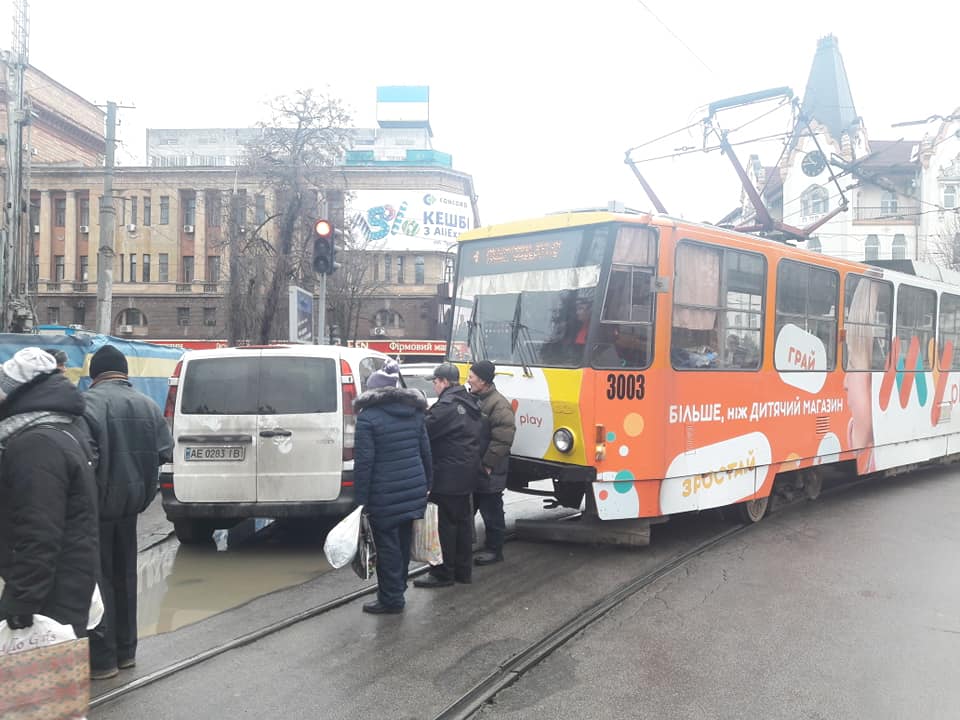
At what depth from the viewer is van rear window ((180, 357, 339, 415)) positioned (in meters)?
7.67

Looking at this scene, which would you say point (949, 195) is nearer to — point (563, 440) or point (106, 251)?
point (106, 251)

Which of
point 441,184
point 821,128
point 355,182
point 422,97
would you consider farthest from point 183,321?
point 821,128

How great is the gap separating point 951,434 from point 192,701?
12.9 metres

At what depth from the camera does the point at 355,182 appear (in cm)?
6119

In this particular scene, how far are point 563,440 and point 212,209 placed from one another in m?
56.0

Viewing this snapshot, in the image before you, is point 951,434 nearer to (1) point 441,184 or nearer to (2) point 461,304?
(2) point 461,304

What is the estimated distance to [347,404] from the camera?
7684mm

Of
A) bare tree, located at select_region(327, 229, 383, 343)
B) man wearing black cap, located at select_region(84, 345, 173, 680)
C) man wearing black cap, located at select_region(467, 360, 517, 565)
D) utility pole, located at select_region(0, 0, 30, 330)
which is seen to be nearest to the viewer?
man wearing black cap, located at select_region(84, 345, 173, 680)

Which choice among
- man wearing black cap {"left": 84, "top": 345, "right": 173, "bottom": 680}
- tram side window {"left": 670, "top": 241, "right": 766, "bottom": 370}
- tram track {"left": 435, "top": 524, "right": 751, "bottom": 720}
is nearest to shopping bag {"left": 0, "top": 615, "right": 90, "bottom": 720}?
man wearing black cap {"left": 84, "top": 345, "right": 173, "bottom": 680}

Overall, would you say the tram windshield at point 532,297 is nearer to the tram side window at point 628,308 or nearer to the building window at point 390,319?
the tram side window at point 628,308

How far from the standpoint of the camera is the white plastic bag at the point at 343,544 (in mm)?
5598

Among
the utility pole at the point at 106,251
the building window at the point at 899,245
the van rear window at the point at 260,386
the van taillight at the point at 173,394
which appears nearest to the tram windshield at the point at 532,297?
the van rear window at the point at 260,386

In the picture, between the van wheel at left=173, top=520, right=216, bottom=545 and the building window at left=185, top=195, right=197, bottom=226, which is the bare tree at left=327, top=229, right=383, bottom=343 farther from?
the van wheel at left=173, top=520, right=216, bottom=545

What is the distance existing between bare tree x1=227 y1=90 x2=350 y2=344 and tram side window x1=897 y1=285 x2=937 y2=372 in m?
24.3
